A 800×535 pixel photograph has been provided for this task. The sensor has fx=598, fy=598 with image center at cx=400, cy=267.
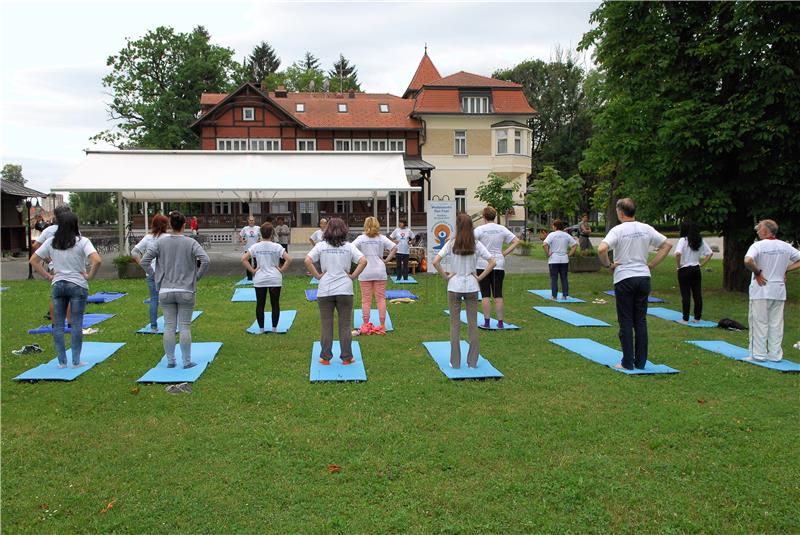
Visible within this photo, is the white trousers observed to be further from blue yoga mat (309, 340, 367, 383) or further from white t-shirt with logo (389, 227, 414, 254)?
white t-shirt with logo (389, 227, 414, 254)

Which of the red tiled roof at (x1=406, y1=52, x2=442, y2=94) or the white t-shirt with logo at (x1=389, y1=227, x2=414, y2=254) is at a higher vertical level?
the red tiled roof at (x1=406, y1=52, x2=442, y2=94)

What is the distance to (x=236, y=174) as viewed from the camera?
21562 mm

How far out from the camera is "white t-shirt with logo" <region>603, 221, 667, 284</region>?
6.88 metres

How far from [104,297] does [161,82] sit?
35.7 meters

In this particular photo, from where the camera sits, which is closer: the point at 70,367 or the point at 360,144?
the point at 70,367

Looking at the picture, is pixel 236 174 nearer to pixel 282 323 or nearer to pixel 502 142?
pixel 282 323

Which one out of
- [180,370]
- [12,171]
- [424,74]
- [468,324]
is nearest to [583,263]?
[468,324]

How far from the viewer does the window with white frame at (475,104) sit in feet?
131

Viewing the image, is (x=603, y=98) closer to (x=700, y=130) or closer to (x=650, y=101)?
(x=650, y=101)

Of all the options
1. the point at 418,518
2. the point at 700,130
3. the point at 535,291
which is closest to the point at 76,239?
the point at 418,518

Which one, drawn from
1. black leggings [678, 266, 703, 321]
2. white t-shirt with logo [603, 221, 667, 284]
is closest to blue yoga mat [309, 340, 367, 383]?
white t-shirt with logo [603, 221, 667, 284]

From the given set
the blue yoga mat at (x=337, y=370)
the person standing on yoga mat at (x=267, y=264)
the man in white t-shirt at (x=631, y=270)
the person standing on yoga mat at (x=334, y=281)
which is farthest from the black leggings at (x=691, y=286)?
the person standing on yoga mat at (x=267, y=264)

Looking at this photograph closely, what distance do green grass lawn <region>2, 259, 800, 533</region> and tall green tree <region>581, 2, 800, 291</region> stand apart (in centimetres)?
587

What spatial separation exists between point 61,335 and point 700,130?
1210 cm
